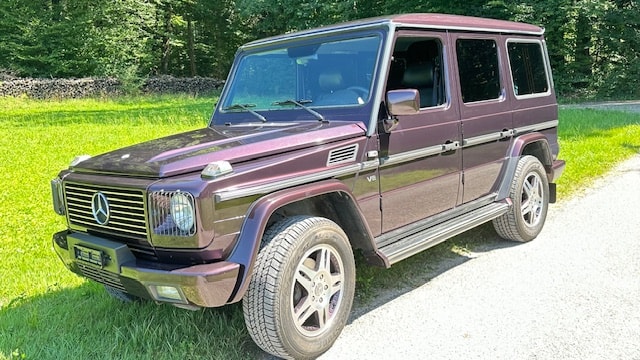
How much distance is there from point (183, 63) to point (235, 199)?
4024 centimetres

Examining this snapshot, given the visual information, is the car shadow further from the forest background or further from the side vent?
the forest background

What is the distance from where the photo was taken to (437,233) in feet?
13.8

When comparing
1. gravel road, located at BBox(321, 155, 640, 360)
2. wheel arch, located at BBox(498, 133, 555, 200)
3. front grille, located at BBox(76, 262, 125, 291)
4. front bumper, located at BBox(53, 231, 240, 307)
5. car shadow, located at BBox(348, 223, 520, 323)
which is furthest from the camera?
wheel arch, located at BBox(498, 133, 555, 200)

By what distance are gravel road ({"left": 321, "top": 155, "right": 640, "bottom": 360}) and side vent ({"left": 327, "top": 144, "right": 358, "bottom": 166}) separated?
117 centimetres

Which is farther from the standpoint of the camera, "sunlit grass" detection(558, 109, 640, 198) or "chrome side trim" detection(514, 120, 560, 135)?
"sunlit grass" detection(558, 109, 640, 198)

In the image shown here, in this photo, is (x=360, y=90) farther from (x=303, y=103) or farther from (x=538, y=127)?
(x=538, y=127)

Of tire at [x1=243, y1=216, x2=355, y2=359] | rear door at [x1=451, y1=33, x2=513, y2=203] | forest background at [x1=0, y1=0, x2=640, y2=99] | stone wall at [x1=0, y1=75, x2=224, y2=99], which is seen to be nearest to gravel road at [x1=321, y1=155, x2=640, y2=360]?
tire at [x1=243, y1=216, x2=355, y2=359]

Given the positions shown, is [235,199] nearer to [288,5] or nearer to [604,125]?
[604,125]

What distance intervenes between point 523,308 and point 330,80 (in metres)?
2.22

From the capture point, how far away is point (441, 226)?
14.3 ft

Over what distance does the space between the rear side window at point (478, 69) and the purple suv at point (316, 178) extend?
18mm

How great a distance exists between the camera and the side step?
3816 mm

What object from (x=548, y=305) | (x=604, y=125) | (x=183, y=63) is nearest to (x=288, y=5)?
(x=183, y=63)

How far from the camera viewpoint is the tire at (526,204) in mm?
5191
